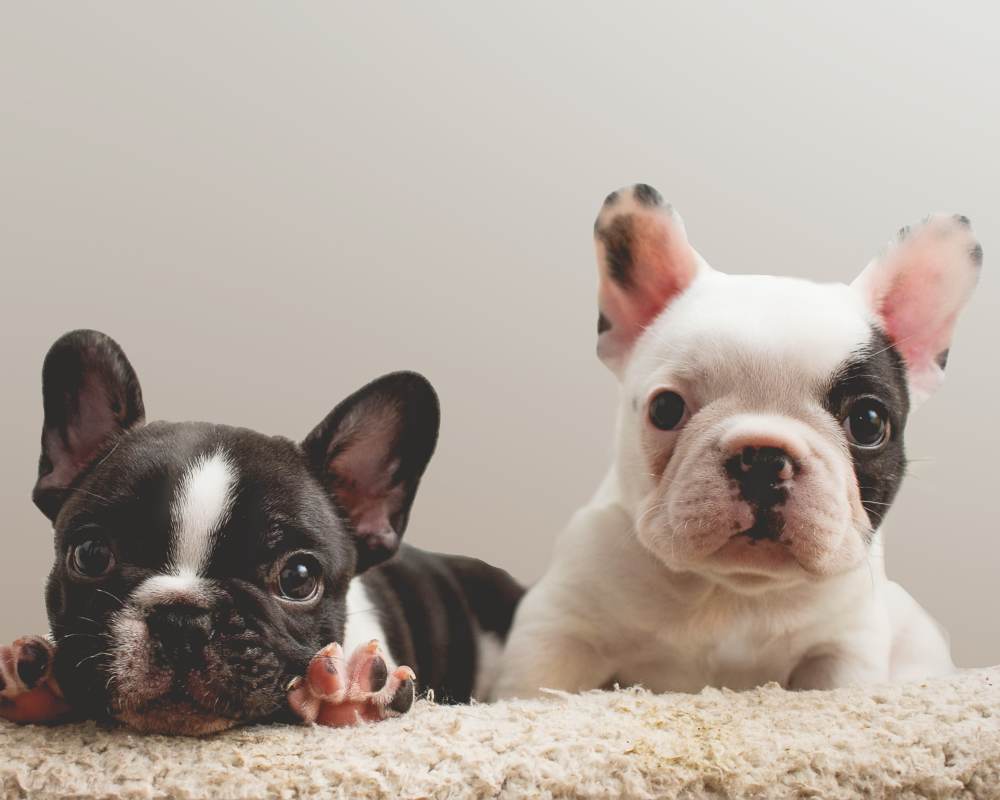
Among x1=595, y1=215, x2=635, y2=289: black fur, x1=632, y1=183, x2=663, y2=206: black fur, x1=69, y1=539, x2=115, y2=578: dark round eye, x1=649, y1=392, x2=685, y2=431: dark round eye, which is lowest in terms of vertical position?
x1=69, y1=539, x2=115, y2=578: dark round eye

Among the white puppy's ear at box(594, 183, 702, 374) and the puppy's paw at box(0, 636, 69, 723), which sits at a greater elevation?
the white puppy's ear at box(594, 183, 702, 374)

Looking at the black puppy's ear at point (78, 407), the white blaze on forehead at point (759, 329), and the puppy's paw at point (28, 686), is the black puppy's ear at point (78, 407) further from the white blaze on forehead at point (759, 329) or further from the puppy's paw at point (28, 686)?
the white blaze on forehead at point (759, 329)

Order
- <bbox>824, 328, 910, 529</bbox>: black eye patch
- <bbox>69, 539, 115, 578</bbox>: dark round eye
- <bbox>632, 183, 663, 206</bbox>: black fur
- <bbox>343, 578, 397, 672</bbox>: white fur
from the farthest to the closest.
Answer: <bbox>632, 183, 663, 206</bbox>: black fur
<bbox>343, 578, 397, 672</bbox>: white fur
<bbox>824, 328, 910, 529</bbox>: black eye patch
<bbox>69, 539, 115, 578</bbox>: dark round eye

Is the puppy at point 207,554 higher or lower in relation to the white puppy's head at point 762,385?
lower

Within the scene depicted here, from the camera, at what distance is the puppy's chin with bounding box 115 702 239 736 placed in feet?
4.56

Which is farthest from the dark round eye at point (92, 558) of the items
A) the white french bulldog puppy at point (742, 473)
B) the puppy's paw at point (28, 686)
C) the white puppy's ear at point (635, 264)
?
the white puppy's ear at point (635, 264)

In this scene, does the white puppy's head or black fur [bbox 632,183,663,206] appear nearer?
the white puppy's head

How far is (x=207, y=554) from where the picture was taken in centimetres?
150

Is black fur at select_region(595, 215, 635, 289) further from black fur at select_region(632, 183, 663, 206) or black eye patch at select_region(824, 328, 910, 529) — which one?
black eye patch at select_region(824, 328, 910, 529)

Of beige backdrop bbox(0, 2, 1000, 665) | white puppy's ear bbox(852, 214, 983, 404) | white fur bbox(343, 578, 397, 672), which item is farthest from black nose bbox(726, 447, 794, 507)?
beige backdrop bbox(0, 2, 1000, 665)

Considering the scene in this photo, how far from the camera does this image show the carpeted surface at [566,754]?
51.3 inches

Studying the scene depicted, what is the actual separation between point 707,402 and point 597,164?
1059 mm

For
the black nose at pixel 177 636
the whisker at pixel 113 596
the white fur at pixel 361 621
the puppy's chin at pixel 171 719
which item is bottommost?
the white fur at pixel 361 621

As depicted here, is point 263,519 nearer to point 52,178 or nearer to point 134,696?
point 134,696
